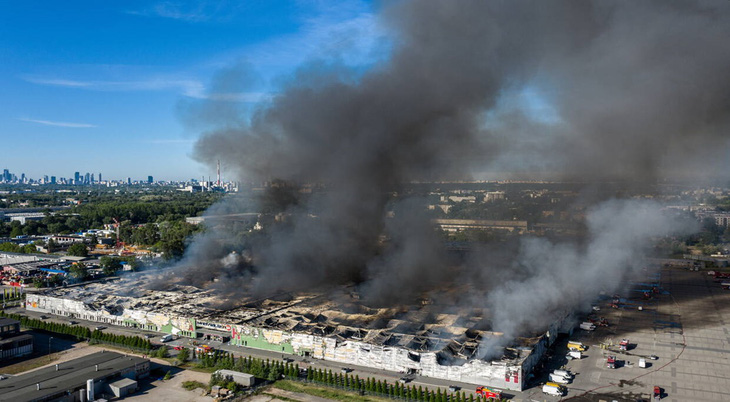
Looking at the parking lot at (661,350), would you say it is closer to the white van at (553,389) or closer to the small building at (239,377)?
the white van at (553,389)

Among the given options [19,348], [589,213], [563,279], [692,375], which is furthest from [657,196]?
[19,348]

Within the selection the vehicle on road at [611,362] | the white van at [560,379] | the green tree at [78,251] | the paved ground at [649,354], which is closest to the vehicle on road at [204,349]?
the paved ground at [649,354]

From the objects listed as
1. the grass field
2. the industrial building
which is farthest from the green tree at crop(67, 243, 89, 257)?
the grass field

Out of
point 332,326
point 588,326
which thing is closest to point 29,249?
point 332,326

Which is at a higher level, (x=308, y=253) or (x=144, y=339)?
(x=308, y=253)

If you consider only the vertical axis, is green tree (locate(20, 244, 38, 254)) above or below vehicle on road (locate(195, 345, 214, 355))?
above

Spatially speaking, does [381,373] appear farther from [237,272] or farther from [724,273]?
[724,273]

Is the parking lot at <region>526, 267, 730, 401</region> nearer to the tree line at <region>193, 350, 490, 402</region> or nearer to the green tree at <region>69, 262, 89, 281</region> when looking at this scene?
the tree line at <region>193, 350, 490, 402</region>
